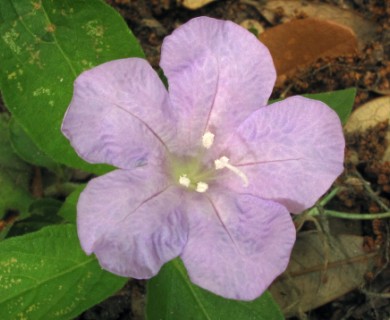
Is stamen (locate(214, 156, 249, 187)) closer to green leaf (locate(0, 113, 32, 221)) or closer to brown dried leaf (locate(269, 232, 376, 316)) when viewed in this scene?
brown dried leaf (locate(269, 232, 376, 316))

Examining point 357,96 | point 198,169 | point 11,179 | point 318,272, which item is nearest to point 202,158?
point 198,169

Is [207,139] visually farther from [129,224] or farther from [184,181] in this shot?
[129,224]

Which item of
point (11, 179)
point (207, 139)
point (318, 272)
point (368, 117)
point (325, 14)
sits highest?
point (207, 139)

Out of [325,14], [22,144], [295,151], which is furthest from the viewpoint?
[325,14]

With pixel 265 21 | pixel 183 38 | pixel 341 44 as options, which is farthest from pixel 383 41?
pixel 183 38

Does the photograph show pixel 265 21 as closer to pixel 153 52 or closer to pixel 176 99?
pixel 153 52

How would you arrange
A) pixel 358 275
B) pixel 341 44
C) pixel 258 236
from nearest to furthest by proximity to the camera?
pixel 258 236, pixel 358 275, pixel 341 44
